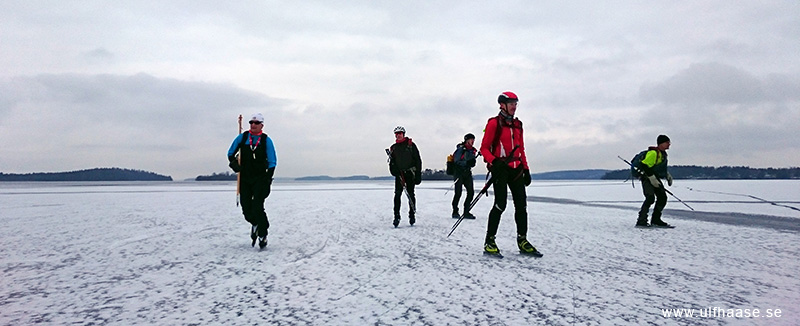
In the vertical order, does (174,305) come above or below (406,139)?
below

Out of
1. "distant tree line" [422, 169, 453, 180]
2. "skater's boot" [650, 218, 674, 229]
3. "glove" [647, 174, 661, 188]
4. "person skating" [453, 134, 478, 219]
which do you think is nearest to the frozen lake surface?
"skater's boot" [650, 218, 674, 229]

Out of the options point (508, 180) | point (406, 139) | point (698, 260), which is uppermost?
point (406, 139)

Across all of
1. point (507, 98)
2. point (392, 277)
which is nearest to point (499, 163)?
point (507, 98)

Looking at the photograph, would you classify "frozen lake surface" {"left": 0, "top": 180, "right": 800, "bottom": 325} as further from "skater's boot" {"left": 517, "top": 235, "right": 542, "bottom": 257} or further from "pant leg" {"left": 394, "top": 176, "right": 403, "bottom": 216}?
"pant leg" {"left": 394, "top": 176, "right": 403, "bottom": 216}

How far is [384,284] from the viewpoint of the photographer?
385cm

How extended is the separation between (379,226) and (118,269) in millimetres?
4557

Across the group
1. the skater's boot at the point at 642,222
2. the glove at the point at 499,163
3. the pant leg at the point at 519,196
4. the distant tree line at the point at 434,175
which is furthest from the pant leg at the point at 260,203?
the distant tree line at the point at 434,175

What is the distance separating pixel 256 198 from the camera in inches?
226

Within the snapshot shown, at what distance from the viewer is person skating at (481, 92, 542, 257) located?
5098mm

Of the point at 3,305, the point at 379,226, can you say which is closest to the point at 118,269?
the point at 3,305

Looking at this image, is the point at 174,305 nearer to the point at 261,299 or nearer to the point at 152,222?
the point at 261,299

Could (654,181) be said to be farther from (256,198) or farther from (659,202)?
(256,198)

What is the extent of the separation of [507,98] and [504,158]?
74 cm

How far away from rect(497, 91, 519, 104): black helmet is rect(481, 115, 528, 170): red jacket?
0.70 ft
